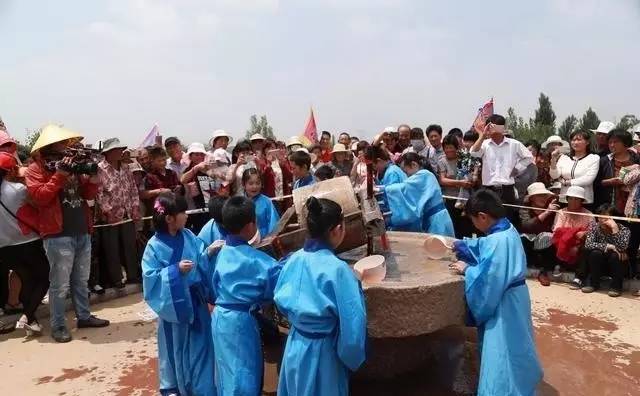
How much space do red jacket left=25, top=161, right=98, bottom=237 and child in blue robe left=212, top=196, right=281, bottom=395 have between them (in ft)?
7.94

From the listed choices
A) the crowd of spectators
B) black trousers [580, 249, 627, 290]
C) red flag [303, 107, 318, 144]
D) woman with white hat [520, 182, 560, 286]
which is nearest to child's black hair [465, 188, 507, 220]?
the crowd of spectators

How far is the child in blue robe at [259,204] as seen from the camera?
5.21 m

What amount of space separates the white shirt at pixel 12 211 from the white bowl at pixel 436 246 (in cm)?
411

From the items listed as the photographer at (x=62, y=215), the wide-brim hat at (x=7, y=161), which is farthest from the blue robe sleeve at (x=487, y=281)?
the wide-brim hat at (x=7, y=161)

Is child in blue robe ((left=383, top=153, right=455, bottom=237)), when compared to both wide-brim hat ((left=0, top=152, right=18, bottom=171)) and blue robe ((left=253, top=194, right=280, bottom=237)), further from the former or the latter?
wide-brim hat ((left=0, top=152, right=18, bottom=171))

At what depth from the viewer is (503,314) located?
3.55 m

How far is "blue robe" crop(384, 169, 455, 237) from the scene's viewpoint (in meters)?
5.73

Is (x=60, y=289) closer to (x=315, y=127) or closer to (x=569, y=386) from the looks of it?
(x=569, y=386)

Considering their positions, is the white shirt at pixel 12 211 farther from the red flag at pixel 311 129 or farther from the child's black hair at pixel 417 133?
the red flag at pixel 311 129

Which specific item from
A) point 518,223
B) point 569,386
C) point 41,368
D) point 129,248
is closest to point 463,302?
point 569,386

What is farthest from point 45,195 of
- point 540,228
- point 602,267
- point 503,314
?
point 602,267

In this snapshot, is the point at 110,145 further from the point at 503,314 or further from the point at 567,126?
the point at 567,126

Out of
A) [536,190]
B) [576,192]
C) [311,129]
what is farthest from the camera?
[311,129]

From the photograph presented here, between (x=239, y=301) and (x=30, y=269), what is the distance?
3.43 m
